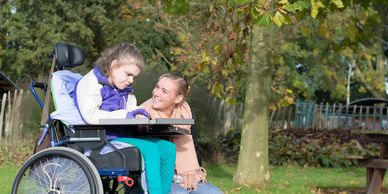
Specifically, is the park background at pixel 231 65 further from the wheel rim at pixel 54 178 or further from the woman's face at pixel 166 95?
the wheel rim at pixel 54 178

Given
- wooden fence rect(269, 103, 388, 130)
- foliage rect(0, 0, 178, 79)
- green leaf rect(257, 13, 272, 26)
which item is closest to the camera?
green leaf rect(257, 13, 272, 26)

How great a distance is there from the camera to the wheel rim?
4715 mm

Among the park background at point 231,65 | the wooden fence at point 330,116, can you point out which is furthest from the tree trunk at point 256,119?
the wooden fence at point 330,116

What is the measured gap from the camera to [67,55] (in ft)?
17.1

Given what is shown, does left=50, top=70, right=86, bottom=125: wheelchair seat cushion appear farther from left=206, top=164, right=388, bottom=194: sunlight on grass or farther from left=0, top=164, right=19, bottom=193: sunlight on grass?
left=206, top=164, right=388, bottom=194: sunlight on grass

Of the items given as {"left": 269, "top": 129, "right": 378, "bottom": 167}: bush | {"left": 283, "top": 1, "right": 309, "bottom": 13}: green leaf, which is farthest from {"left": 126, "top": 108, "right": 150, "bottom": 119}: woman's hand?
{"left": 269, "top": 129, "right": 378, "bottom": 167}: bush

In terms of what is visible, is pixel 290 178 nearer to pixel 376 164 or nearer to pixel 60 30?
pixel 376 164

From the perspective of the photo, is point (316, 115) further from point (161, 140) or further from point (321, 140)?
point (161, 140)

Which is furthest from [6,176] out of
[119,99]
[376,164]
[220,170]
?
[119,99]

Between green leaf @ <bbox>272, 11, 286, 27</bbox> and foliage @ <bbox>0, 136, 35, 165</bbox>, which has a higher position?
green leaf @ <bbox>272, 11, 286, 27</bbox>

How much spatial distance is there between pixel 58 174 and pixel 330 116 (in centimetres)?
2787

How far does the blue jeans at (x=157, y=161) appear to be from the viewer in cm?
454

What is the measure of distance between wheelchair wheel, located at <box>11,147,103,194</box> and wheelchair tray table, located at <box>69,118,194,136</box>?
0.78 ft

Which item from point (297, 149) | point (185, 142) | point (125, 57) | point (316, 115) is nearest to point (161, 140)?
point (185, 142)
